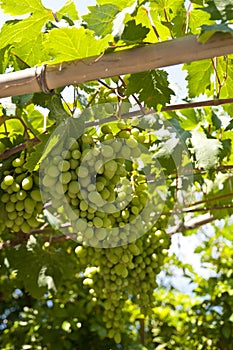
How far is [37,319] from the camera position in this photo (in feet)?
11.7

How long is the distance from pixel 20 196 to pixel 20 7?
0.55 m

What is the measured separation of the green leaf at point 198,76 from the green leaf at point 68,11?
0.40 m

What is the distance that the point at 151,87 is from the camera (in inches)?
62.7

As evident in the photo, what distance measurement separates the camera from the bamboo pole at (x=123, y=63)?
112 cm

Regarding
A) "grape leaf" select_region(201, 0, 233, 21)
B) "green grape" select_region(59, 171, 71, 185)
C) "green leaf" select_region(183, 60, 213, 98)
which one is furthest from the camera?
"green leaf" select_region(183, 60, 213, 98)

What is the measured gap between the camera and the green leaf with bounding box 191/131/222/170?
1.98m

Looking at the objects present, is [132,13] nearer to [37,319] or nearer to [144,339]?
[37,319]

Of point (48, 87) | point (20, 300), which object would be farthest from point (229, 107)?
point (20, 300)

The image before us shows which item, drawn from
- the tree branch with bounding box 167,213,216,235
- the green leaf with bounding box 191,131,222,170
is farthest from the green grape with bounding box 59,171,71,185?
the tree branch with bounding box 167,213,216,235

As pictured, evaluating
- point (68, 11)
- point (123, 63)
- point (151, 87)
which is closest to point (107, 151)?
point (151, 87)

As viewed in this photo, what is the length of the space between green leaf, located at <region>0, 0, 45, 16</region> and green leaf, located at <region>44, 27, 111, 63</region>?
0.28m

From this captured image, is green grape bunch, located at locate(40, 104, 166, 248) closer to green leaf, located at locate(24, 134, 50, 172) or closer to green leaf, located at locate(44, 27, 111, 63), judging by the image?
green leaf, located at locate(24, 134, 50, 172)

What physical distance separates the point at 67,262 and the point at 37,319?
874 millimetres

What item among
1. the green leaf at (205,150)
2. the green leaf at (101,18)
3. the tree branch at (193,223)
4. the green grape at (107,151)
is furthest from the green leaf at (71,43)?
the tree branch at (193,223)
